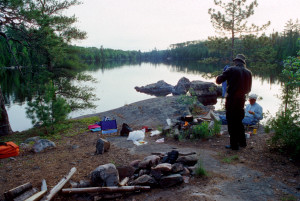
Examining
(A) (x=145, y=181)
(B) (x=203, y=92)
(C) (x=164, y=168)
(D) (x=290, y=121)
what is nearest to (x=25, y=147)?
(A) (x=145, y=181)

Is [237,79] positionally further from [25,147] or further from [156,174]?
[25,147]

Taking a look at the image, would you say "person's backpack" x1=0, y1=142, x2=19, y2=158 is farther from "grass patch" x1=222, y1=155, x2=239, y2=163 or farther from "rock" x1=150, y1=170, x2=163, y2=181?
"grass patch" x1=222, y1=155, x2=239, y2=163

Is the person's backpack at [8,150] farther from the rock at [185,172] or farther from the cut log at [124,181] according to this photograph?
the rock at [185,172]

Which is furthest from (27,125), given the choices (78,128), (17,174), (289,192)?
(289,192)

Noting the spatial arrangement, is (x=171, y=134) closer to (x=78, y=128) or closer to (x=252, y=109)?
(x=252, y=109)

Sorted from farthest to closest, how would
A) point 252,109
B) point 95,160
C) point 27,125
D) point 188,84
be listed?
point 188,84 < point 27,125 < point 252,109 < point 95,160

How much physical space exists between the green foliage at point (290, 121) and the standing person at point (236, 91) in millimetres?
878

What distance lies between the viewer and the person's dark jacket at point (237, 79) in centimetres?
578

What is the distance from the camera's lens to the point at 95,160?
20.5ft

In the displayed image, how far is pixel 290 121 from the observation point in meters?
5.53

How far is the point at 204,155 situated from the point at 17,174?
4679mm

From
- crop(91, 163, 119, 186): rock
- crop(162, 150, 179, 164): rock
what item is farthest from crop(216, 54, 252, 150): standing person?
crop(91, 163, 119, 186): rock

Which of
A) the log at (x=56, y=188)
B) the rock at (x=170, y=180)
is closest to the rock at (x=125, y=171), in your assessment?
the rock at (x=170, y=180)

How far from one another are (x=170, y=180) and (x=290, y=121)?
11.1ft
